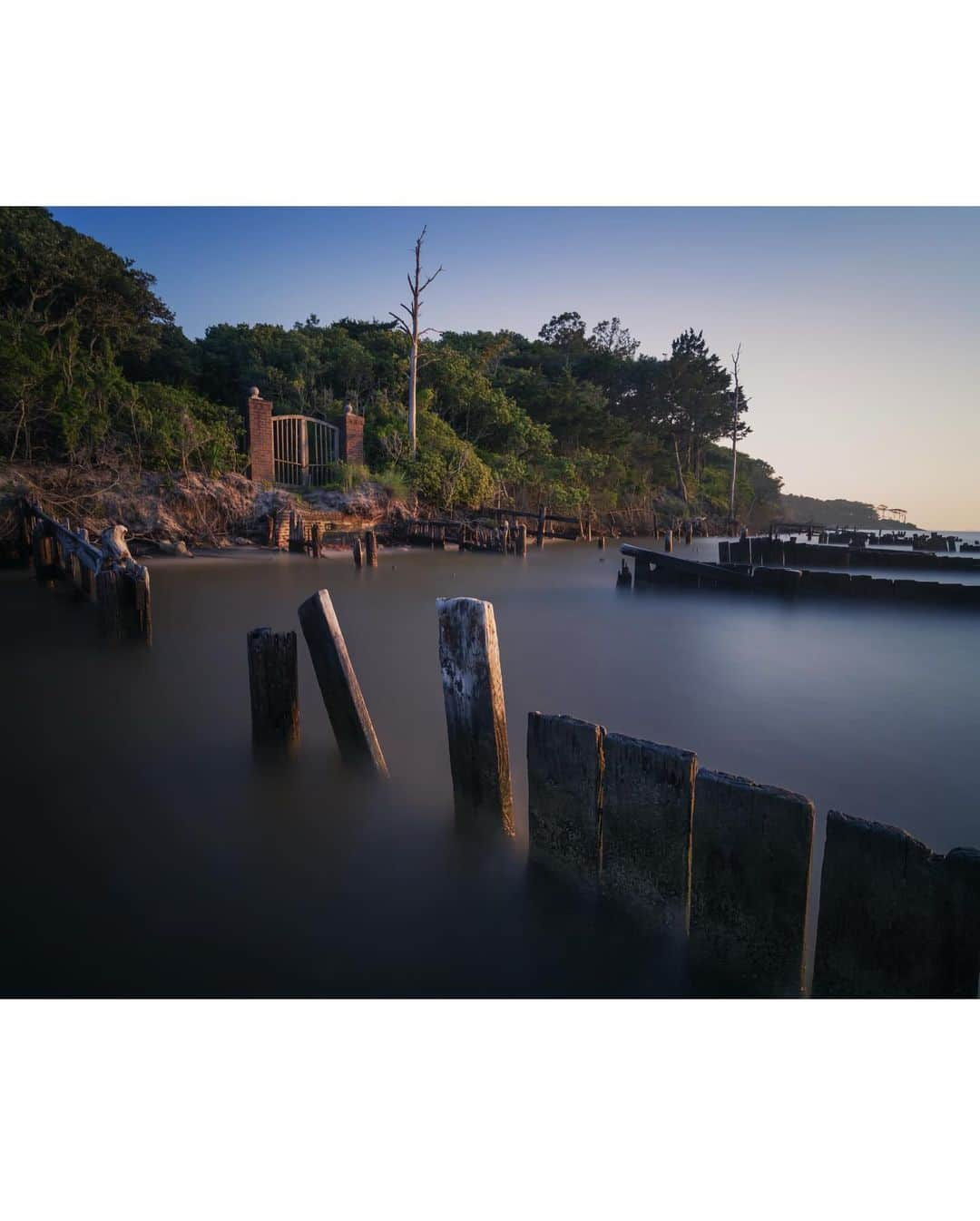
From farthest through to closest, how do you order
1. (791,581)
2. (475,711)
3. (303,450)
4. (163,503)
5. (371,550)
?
(303,450), (163,503), (371,550), (791,581), (475,711)

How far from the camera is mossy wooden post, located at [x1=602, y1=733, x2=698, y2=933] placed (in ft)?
8.59

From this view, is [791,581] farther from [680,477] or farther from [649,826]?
[680,477]

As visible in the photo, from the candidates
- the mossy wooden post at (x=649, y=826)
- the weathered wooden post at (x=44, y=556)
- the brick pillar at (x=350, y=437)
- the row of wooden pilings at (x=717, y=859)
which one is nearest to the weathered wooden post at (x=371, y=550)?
the brick pillar at (x=350, y=437)

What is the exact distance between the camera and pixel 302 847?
367 centimetres

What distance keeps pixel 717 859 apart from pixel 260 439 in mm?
24028

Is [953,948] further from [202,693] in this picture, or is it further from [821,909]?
[202,693]

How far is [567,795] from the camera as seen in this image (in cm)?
304

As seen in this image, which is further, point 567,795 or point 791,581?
point 791,581

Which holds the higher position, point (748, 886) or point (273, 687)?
point (273, 687)

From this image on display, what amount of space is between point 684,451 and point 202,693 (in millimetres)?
Result: 57270

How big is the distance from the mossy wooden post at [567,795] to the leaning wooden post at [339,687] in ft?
5.30

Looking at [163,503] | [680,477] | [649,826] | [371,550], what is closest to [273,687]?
[649,826]

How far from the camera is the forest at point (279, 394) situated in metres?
20.2

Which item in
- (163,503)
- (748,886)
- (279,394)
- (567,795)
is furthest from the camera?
(279,394)
